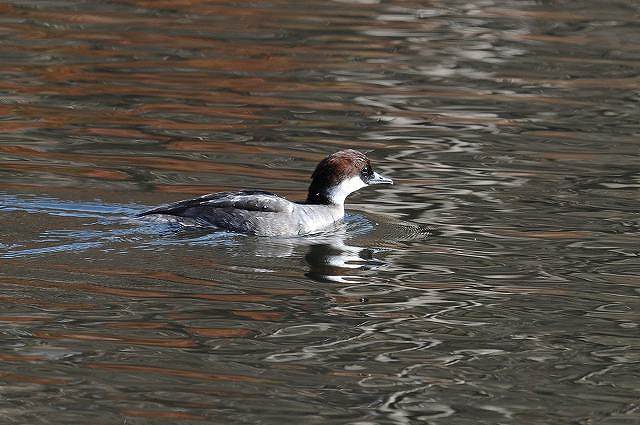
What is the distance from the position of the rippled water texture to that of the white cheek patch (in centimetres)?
Answer: 24

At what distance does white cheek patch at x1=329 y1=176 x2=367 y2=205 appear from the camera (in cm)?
1205

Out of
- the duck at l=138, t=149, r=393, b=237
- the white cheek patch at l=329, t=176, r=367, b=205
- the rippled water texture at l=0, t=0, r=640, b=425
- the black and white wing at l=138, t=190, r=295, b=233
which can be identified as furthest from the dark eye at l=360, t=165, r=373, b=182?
the black and white wing at l=138, t=190, r=295, b=233

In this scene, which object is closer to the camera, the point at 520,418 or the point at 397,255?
the point at 520,418

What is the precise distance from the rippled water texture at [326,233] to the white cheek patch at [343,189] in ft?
0.79

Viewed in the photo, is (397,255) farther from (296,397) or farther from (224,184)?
(296,397)

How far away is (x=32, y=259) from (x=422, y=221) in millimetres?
3193

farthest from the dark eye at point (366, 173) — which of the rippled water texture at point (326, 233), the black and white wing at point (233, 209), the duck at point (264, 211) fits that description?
the black and white wing at point (233, 209)

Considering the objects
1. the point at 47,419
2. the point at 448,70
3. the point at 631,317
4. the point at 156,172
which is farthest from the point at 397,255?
the point at 448,70

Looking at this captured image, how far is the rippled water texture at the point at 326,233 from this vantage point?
A: 7938 millimetres

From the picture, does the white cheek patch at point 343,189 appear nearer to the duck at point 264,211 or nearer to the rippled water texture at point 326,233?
the duck at point 264,211

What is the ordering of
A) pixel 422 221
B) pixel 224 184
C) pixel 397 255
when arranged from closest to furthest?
pixel 397 255 < pixel 422 221 < pixel 224 184

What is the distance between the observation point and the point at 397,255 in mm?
10922

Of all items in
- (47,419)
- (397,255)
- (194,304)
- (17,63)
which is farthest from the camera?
(17,63)

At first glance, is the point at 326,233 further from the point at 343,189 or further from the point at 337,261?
the point at 337,261
